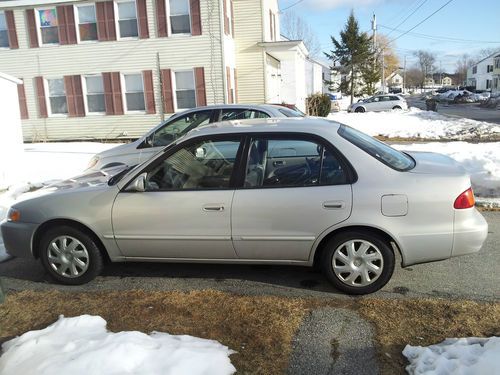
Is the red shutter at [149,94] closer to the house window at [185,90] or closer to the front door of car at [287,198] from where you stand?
the house window at [185,90]

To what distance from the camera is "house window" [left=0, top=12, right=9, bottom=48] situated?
19.5 m

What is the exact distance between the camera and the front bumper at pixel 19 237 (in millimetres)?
4676

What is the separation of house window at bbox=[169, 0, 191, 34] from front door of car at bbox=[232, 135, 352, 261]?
52.0 ft

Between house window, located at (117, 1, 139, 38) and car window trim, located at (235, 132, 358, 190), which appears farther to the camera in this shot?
house window, located at (117, 1, 139, 38)

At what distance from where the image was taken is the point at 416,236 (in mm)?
4027

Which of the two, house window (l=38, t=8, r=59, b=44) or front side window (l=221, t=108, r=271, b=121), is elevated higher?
house window (l=38, t=8, r=59, b=44)

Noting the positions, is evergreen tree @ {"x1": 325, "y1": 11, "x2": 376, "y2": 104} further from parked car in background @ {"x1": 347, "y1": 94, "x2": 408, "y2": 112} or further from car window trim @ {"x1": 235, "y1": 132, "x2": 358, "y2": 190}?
car window trim @ {"x1": 235, "y1": 132, "x2": 358, "y2": 190}

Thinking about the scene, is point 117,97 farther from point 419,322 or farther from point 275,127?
point 419,322

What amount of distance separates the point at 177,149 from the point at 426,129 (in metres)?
18.0

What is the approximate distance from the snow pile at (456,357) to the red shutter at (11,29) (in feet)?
67.9

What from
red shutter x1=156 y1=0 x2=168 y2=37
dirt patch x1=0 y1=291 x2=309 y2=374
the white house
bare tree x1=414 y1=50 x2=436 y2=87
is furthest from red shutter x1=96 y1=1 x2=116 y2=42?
bare tree x1=414 y1=50 x2=436 y2=87

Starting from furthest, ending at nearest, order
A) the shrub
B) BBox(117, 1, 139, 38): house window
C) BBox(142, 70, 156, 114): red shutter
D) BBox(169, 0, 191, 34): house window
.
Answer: the shrub → BBox(142, 70, 156, 114): red shutter → BBox(117, 1, 139, 38): house window → BBox(169, 0, 191, 34): house window

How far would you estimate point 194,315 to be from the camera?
394cm

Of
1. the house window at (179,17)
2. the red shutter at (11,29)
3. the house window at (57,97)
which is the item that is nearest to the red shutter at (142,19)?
the house window at (179,17)
